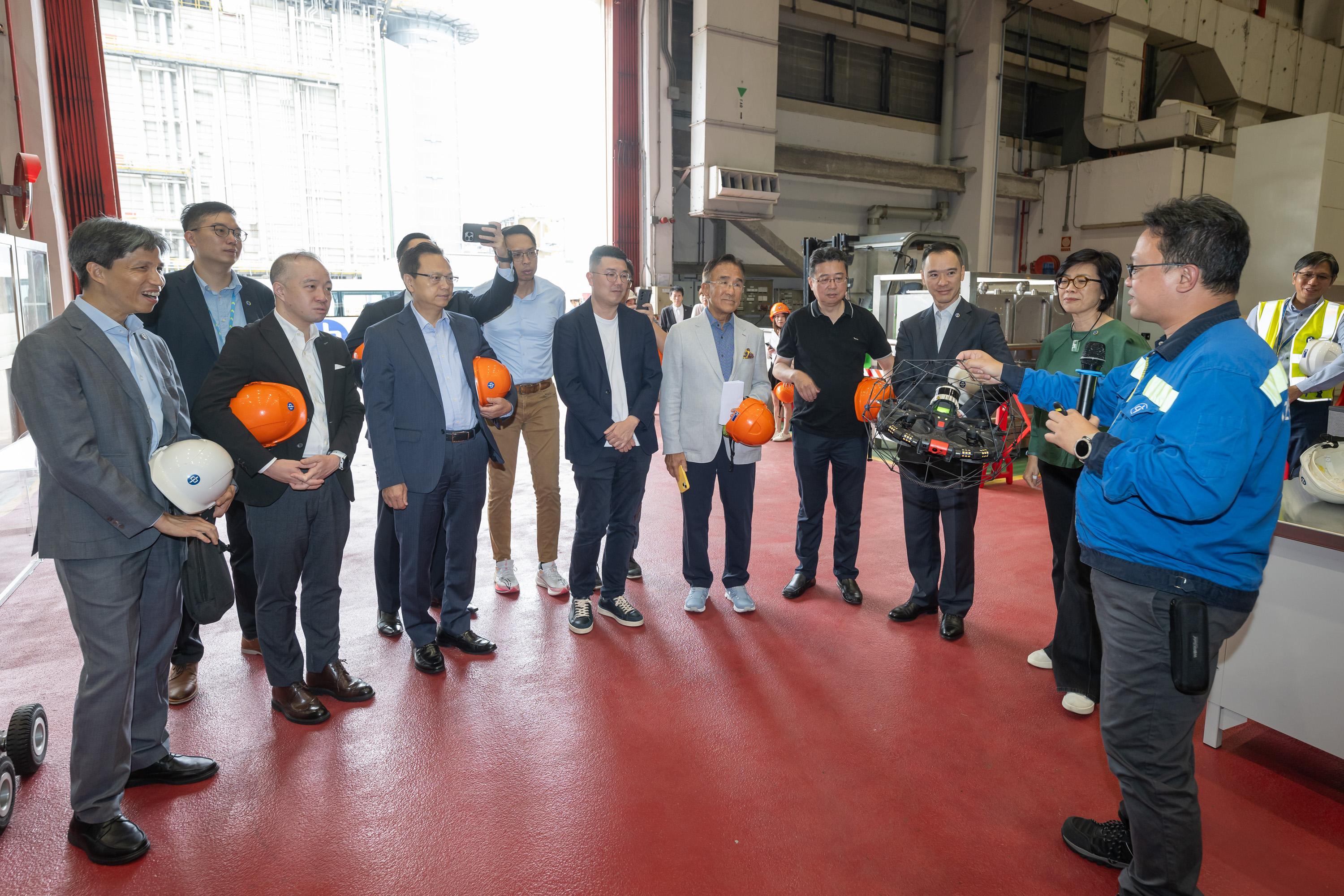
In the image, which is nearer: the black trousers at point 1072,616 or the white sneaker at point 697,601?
the black trousers at point 1072,616

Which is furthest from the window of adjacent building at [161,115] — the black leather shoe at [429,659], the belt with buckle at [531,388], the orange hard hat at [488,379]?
the black leather shoe at [429,659]

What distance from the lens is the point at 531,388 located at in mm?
3928

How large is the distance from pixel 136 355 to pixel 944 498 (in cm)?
308

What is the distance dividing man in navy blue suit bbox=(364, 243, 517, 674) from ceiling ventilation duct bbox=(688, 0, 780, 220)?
711 cm

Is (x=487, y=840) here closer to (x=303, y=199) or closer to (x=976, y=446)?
(x=976, y=446)

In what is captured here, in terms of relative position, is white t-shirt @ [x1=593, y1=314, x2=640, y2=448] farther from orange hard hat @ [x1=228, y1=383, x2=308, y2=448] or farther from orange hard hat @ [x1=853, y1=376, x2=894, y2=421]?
orange hard hat @ [x1=228, y1=383, x2=308, y2=448]

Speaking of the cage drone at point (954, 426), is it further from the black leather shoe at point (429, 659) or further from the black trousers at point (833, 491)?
the black leather shoe at point (429, 659)

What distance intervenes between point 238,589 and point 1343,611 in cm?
402

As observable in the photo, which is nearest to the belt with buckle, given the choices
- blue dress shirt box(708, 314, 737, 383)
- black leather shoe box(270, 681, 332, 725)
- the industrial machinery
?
blue dress shirt box(708, 314, 737, 383)

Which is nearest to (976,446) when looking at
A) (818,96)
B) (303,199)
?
(818,96)

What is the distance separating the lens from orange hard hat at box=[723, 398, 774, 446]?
3338mm

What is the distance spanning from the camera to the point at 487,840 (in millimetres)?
2086

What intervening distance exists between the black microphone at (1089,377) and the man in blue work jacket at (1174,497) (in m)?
0.19

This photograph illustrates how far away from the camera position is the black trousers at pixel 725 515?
3.56 meters
